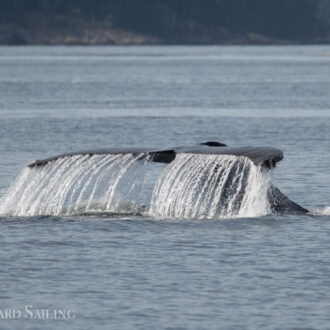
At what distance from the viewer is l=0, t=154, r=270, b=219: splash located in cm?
1900

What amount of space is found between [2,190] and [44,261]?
25.7 ft

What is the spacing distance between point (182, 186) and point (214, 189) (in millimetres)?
591

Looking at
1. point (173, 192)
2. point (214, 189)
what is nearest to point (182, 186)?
point (214, 189)

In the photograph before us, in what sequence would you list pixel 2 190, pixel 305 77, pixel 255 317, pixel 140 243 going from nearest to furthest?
pixel 255 317 → pixel 140 243 → pixel 2 190 → pixel 305 77

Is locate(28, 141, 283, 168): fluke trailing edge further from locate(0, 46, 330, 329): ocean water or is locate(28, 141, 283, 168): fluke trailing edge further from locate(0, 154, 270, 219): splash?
locate(0, 46, 330, 329): ocean water

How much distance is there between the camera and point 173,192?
71.8 ft

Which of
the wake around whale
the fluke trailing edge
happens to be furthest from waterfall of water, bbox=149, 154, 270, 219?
the fluke trailing edge

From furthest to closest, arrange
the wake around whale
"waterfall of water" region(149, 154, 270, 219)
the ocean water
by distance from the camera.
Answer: "waterfall of water" region(149, 154, 270, 219), the wake around whale, the ocean water

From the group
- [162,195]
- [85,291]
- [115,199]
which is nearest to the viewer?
[85,291]

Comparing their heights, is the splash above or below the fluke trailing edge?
below

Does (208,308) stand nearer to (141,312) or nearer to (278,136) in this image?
(141,312)

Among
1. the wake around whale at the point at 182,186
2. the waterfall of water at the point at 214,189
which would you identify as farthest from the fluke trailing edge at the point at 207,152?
the waterfall of water at the point at 214,189

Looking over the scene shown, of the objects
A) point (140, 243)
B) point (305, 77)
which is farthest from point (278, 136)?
point (305, 77)

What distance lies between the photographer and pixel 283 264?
17.4 m
